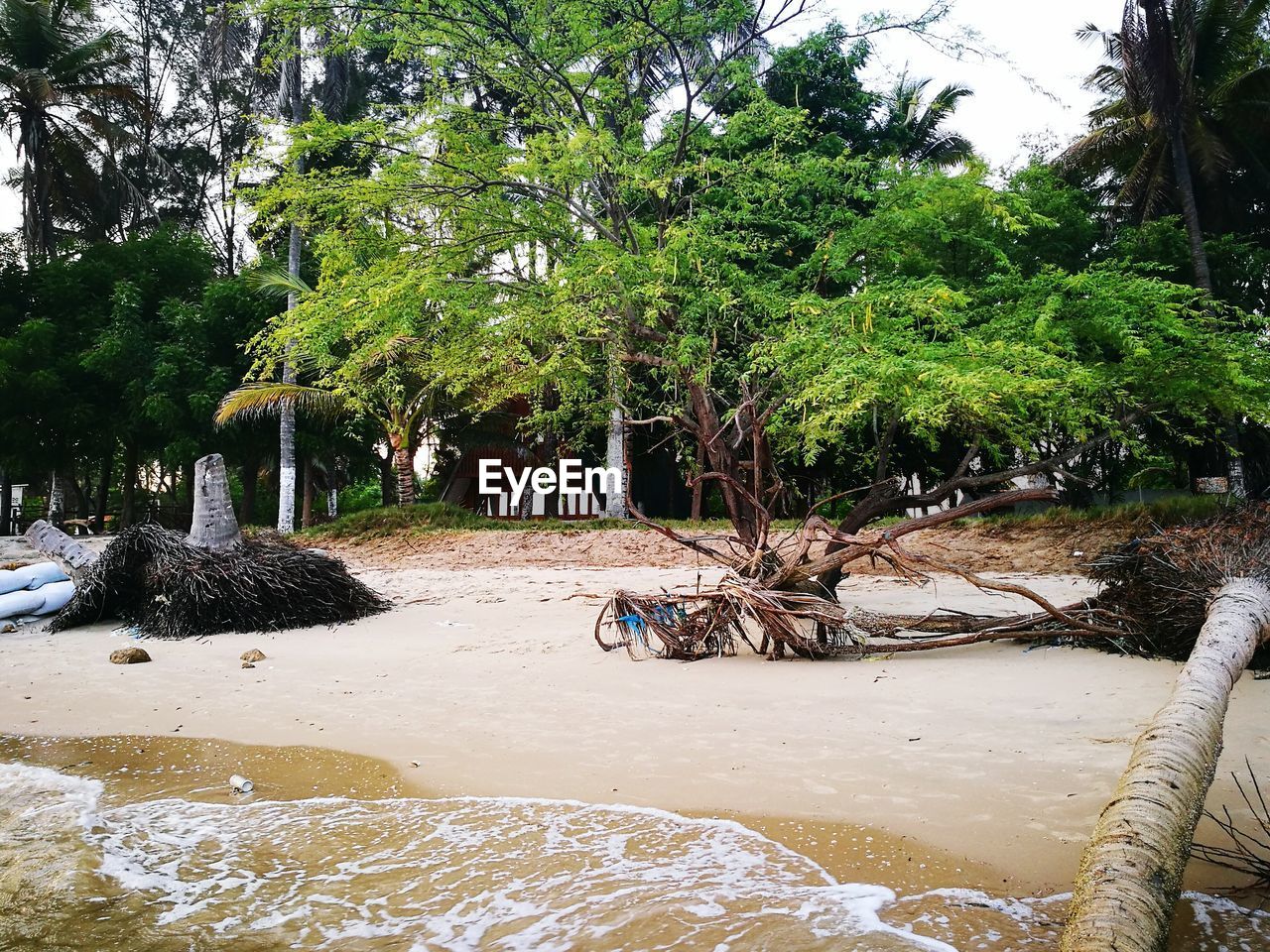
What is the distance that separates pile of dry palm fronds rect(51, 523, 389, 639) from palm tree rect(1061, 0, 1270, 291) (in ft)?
55.5

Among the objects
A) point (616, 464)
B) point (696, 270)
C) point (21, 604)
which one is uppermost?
point (696, 270)

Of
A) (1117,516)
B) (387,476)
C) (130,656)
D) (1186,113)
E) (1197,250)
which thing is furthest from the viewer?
(387,476)

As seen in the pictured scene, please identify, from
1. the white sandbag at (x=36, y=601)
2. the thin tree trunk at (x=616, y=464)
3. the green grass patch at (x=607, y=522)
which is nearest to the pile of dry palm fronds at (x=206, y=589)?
the white sandbag at (x=36, y=601)

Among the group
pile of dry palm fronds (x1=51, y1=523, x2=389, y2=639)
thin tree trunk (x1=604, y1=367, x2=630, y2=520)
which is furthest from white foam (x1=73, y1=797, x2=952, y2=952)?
thin tree trunk (x1=604, y1=367, x2=630, y2=520)

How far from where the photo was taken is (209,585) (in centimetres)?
874

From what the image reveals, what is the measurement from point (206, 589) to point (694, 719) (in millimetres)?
5928

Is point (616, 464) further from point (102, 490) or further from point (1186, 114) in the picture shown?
point (102, 490)

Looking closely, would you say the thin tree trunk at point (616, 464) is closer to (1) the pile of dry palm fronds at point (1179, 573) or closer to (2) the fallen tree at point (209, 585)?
(2) the fallen tree at point (209, 585)

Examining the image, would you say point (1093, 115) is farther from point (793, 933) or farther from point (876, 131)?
point (793, 933)

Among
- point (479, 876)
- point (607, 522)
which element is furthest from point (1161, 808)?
point (607, 522)

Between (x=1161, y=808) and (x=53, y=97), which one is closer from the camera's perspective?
(x=1161, y=808)

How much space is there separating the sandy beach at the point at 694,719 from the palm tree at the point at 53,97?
21852mm

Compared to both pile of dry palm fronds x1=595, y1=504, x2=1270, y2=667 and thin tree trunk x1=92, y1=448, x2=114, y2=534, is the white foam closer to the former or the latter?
pile of dry palm fronds x1=595, y1=504, x2=1270, y2=667

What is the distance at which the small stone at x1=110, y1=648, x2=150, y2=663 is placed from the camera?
7.50 m
